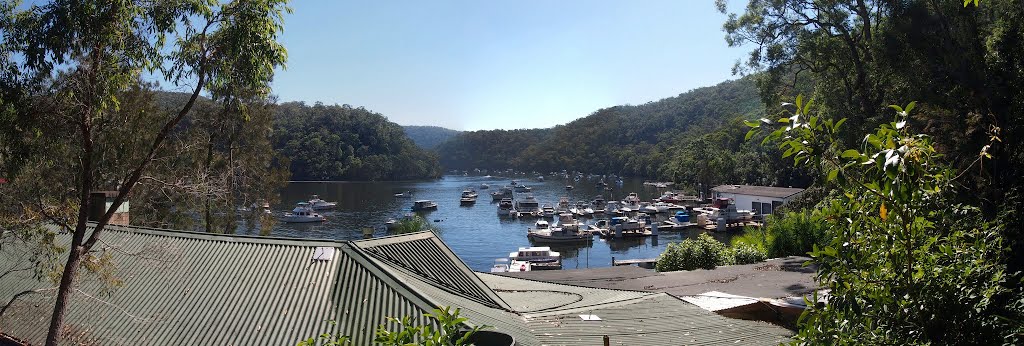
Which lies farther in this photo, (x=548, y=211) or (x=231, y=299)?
(x=548, y=211)

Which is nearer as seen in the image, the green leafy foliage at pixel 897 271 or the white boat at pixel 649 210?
the green leafy foliage at pixel 897 271

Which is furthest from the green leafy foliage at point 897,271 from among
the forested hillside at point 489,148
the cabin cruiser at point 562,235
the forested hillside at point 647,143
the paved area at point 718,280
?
the forested hillside at point 489,148

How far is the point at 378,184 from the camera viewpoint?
365 feet

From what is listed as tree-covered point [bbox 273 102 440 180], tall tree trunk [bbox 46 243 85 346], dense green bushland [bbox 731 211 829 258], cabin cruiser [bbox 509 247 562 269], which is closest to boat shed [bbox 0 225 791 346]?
tall tree trunk [bbox 46 243 85 346]

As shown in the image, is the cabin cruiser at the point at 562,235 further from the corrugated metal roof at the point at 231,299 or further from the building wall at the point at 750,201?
the corrugated metal roof at the point at 231,299

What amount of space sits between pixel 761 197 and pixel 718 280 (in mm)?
42070

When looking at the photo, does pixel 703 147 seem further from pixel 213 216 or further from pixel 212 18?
pixel 212 18

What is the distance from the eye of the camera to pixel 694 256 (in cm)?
2373

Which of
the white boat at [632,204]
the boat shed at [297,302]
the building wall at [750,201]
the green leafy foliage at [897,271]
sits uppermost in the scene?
the green leafy foliage at [897,271]

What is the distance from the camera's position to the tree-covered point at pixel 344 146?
109688 mm

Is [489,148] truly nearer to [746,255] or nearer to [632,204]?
[632,204]

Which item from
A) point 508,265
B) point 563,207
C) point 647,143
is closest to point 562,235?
point 508,265

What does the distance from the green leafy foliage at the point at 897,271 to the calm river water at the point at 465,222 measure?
36.1m

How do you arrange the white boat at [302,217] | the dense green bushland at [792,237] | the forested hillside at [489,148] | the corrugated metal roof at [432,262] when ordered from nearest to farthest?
the corrugated metal roof at [432,262] → the dense green bushland at [792,237] → the white boat at [302,217] → the forested hillside at [489,148]
